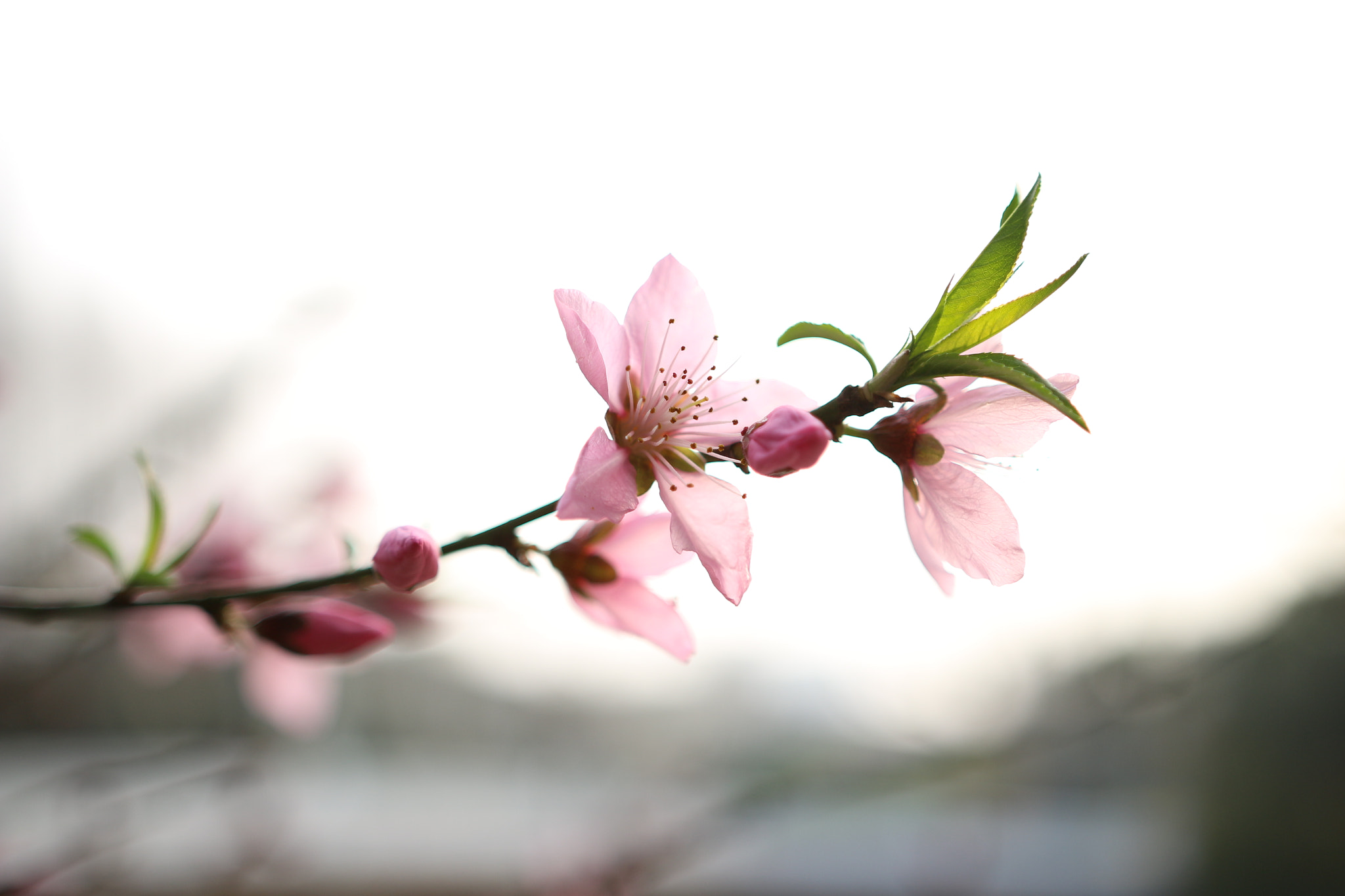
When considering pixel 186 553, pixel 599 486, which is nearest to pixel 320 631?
pixel 186 553

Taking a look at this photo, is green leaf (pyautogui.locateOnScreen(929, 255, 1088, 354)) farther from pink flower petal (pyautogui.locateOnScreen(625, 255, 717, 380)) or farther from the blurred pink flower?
the blurred pink flower

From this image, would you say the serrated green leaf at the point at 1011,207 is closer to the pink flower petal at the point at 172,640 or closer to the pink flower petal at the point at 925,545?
the pink flower petal at the point at 925,545

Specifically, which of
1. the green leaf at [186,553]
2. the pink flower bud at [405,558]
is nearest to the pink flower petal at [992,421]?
the pink flower bud at [405,558]

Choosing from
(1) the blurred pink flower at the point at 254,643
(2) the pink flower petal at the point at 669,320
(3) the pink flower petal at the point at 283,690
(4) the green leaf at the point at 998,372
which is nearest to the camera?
(4) the green leaf at the point at 998,372

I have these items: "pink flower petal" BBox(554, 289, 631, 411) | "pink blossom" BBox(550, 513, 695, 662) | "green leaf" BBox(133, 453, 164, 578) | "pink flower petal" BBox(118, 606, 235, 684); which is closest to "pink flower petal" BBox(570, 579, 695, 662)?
"pink blossom" BBox(550, 513, 695, 662)

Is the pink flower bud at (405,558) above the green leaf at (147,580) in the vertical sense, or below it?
Result: below

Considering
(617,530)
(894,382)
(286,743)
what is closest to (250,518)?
(617,530)

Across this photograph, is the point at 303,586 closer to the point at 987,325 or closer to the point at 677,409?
the point at 677,409
